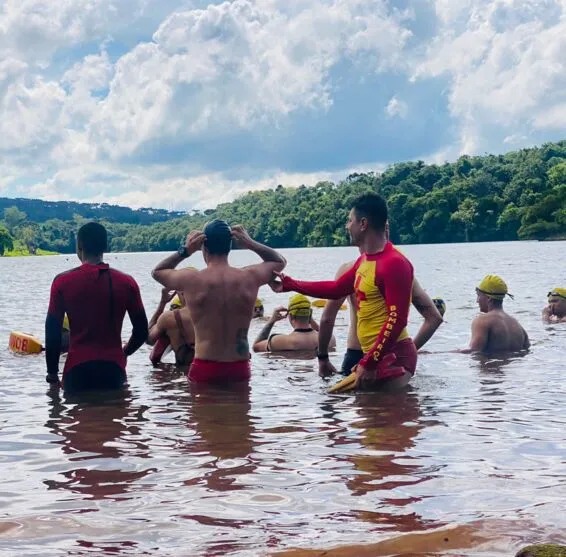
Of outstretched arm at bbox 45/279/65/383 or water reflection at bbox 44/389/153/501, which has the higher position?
outstretched arm at bbox 45/279/65/383

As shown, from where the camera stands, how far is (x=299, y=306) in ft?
39.0

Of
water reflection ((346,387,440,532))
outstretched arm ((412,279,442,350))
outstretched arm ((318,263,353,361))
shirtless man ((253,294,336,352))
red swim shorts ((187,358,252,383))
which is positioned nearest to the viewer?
water reflection ((346,387,440,532))

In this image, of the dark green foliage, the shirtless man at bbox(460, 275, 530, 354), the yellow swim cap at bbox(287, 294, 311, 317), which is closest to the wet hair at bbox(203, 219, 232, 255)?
the yellow swim cap at bbox(287, 294, 311, 317)

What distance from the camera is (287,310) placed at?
11.8 meters

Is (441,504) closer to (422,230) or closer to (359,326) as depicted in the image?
(359,326)

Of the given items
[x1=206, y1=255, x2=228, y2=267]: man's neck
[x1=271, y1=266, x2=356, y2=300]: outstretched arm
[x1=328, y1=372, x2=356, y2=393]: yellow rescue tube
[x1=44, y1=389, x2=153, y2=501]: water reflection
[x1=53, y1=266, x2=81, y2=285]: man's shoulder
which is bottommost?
[x1=44, y1=389, x2=153, y2=501]: water reflection

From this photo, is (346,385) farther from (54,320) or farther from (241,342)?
(54,320)

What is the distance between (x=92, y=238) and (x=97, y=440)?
192cm

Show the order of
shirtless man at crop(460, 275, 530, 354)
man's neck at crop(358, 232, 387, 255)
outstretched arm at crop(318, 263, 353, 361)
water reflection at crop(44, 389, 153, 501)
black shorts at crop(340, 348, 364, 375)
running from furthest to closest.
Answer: shirtless man at crop(460, 275, 530, 354), black shorts at crop(340, 348, 364, 375), outstretched arm at crop(318, 263, 353, 361), man's neck at crop(358, 232, 387, 255), water reflection at crop(44, 389, 153, 501)

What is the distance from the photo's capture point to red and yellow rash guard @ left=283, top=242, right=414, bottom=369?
728 cm

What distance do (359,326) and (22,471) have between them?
3.37 m

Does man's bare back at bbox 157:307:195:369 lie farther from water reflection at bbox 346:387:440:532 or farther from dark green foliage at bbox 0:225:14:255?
dark green foliage at bbox 0:225:14:255

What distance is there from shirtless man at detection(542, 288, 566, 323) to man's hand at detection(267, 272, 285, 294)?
954 cm

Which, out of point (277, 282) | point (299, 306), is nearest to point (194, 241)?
point (277, 282)
